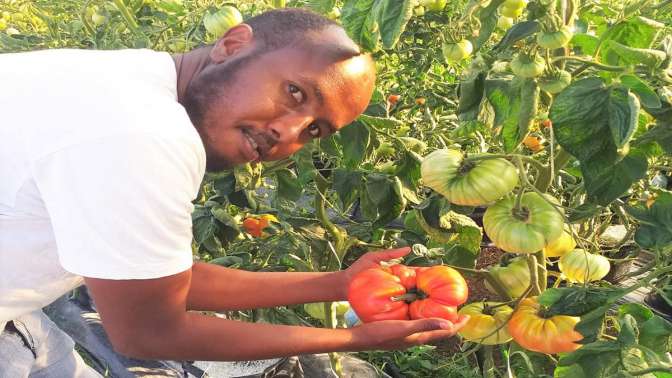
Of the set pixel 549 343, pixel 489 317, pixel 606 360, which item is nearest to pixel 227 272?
pixel 489 317

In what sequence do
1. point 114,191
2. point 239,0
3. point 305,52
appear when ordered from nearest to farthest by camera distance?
1. point 114,191
2. point 305,52
3. point 239,0

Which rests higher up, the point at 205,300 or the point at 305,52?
the point at 305,52

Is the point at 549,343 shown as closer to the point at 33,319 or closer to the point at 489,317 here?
the point at 489,317

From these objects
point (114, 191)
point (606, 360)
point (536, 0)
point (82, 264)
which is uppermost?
point (536, 0)

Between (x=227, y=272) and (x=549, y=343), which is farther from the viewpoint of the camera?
(x=227, y=272)

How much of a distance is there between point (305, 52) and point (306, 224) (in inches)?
36.6

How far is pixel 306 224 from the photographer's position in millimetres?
1951

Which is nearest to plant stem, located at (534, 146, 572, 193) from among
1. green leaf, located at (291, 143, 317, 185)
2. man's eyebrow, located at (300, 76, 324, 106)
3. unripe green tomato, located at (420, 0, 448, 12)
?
man's eyebrow, located at (300, 76, 324, 106)

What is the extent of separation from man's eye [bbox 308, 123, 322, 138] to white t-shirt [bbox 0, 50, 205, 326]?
231 mm

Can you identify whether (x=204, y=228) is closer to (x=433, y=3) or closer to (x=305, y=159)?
(x=305, y=159)

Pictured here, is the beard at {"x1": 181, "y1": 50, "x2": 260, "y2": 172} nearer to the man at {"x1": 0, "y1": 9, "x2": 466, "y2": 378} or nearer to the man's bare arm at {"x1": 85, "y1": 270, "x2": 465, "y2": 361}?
the man at {"x1": 0, "y1": 9, "x2": 466, "y2": 378}

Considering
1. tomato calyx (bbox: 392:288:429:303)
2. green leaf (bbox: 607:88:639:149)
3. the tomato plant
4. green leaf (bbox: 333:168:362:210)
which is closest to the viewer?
green leaf (bbox: 607:88:639:149)

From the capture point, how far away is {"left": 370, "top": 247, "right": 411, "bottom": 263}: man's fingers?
146 centimetres

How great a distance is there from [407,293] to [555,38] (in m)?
0.67
